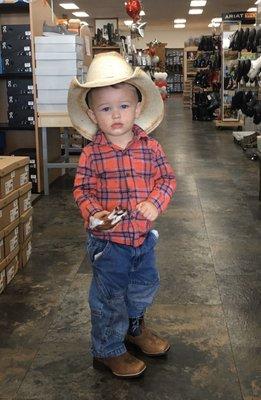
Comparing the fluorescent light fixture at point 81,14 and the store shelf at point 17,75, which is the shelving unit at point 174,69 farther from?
the store shelf at point 17,75

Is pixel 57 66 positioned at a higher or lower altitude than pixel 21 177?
higher

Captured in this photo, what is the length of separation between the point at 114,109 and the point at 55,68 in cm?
317

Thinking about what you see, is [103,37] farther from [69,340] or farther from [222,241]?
[69,340]

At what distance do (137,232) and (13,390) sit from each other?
30.1 inches

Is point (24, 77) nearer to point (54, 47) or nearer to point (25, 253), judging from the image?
point (54, 47)

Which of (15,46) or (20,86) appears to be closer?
(15,46)

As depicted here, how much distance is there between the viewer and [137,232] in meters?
1.91

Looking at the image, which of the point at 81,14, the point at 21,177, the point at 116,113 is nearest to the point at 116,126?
the point at 116,113

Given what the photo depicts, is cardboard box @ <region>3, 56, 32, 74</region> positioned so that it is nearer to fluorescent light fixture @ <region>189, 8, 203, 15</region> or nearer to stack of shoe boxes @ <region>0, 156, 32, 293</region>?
stack of shoe boxes @ <region>0, 156, 32, 293</region>

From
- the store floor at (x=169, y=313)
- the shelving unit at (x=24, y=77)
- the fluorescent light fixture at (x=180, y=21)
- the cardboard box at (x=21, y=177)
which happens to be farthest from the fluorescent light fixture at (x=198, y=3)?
the cardboard box at (x=21, y=177)

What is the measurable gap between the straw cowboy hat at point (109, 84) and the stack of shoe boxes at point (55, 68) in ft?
9.46

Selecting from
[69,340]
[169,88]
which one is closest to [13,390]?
[69,340]

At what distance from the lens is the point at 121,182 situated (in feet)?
6.21

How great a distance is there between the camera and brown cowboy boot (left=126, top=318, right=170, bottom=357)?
7.01 feet
